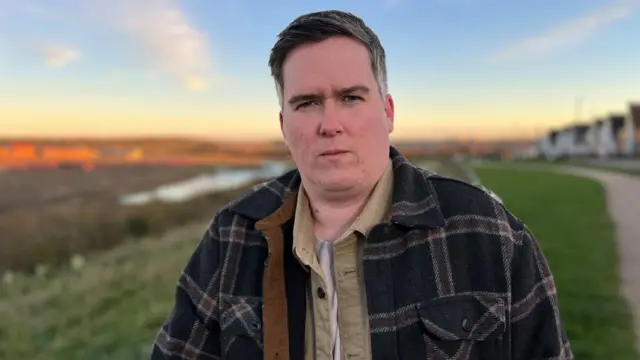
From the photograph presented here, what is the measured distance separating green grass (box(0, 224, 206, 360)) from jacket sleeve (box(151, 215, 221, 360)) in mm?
3090

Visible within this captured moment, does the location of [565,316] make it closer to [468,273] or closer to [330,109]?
[468,273]

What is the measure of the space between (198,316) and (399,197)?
0.76 metres

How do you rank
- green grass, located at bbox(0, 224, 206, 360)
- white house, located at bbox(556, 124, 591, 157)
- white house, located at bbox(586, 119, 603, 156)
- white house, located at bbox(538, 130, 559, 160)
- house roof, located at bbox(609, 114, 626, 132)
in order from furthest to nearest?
1. white house, located at bbox(538, 130, 559, 160)
2. white house, located at bbox(556, 124, 591, 157)
3. white house, located at bbox(586, 119, 603, 156)
4. house roof, located at bbox(609, 114, 626, 132)
5. green grass, located at bbox(0, 224, 206, 360)

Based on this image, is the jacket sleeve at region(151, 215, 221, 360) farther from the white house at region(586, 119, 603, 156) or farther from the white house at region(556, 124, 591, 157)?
the white house at region(556, 124, 591, 157)

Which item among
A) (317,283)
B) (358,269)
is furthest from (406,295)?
(317,283)

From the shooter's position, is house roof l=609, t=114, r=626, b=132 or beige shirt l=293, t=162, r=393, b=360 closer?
beige shirt l=293, t=162, r=393, b=360

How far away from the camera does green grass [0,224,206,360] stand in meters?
5.30

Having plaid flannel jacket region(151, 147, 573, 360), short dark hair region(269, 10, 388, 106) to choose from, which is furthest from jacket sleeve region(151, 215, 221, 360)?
short dark hair region(269, 10, 388, 106)

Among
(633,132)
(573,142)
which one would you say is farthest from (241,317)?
(573,142)

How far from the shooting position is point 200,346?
1.91m

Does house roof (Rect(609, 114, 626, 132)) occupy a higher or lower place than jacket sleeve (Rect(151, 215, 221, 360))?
higher

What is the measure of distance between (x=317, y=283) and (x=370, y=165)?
0.38m

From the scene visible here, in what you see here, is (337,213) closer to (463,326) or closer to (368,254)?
(368,254)

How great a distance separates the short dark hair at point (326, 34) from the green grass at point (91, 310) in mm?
3751
